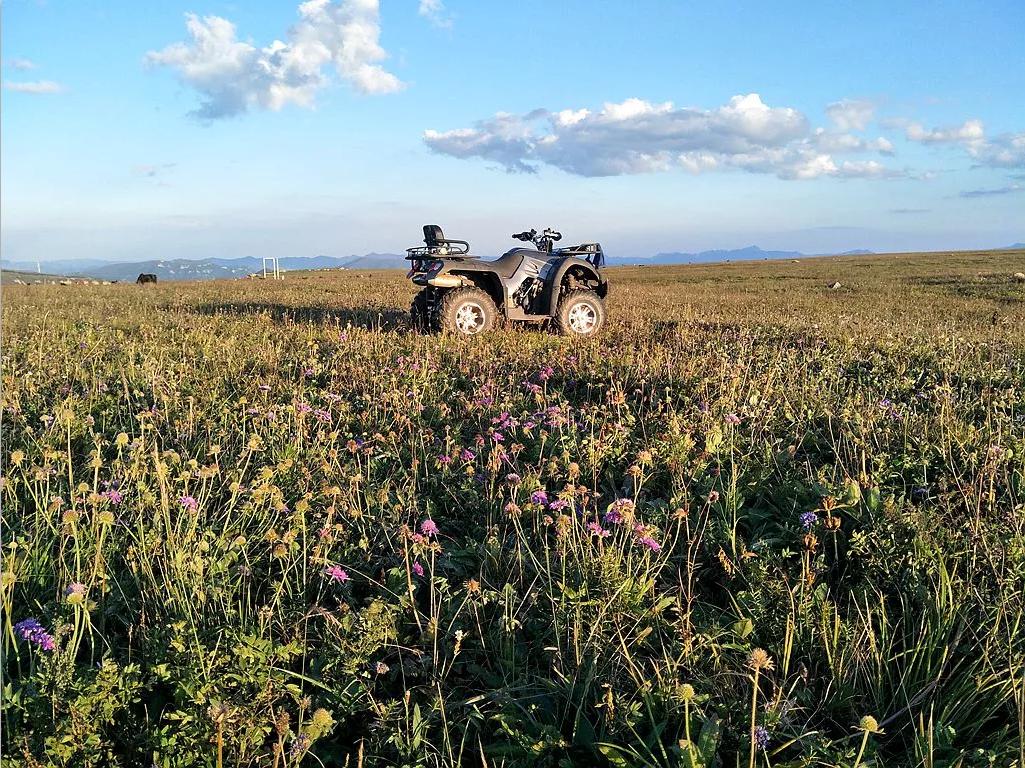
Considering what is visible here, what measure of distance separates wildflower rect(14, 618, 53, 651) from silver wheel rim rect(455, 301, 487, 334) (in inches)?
286

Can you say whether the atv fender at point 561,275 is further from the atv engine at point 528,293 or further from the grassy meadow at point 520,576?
the grassy meadow at point 520,576

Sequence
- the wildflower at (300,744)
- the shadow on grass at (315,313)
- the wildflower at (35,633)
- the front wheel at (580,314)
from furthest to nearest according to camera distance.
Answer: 1. the shadow on grass at (315,313)
2. the front wheel at (580,314)
3. the wildflower at (35,633)
4. the wildflower at (300,744)

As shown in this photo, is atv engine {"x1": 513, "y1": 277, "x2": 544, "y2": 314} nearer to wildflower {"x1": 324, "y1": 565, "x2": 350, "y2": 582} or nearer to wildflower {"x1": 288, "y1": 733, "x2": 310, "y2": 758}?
wildflower {"x1": 324, "y1": 565, "x2": 350, "y2": 582}

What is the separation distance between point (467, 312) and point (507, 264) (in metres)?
1.15

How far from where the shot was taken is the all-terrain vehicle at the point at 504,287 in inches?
376

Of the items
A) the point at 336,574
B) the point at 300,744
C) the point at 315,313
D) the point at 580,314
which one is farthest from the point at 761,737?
the point at 315,313

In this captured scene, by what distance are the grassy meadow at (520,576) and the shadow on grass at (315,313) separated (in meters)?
5.20

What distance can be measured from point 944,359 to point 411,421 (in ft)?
17.3

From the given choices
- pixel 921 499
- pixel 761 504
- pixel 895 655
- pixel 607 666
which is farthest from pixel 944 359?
pixel 607 666

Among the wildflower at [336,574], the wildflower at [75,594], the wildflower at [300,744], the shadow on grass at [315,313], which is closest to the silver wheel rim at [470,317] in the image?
the shadow on grass at [315,313]

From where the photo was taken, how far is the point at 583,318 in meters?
10.0

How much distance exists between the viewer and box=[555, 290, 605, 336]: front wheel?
983 cm

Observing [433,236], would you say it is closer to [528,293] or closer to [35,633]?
[528,293]

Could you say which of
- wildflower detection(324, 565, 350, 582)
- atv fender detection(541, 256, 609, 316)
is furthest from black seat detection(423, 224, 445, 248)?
wildflower detection(324, 565, 350, 582)
